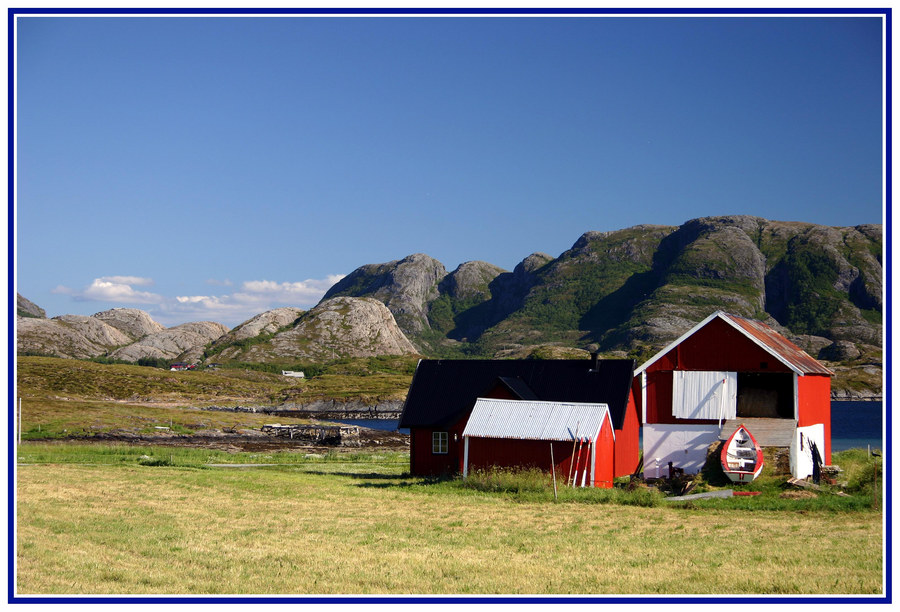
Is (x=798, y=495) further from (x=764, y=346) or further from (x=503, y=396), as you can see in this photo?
(x=503, y=396)

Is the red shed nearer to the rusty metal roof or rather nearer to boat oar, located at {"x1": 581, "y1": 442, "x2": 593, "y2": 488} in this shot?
boat oar, located at {"x1": 581, "y1": 442, "x2": 593, "y2": 488}

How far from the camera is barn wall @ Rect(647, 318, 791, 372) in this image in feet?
109

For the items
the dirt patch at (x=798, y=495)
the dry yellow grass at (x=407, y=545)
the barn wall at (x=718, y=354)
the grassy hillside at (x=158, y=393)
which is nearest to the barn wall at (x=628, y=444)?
the barn wall at (x=718, y=354)

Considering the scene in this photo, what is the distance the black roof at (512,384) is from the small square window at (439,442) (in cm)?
47

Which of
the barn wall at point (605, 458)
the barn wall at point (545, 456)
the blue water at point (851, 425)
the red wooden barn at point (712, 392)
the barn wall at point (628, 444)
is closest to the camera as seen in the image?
the barn wall at point (545, 456)

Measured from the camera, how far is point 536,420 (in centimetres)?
3225

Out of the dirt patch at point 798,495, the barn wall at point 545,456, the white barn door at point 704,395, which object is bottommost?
the dirt patch at point 798,495

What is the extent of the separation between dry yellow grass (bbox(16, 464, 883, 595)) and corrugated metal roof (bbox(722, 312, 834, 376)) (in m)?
10.1

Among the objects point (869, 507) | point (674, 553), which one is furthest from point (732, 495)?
point (674, 553)

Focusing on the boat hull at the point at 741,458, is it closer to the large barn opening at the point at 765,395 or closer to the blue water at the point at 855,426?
the large barn opening at the point at 765,395

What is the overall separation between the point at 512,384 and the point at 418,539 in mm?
17501

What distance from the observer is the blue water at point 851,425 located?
75.7 meters

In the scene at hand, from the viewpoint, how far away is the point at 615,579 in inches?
561

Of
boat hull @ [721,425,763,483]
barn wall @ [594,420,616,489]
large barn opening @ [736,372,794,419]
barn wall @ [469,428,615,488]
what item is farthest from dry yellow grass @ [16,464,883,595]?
large barn opening @ [736,372,794,419]
